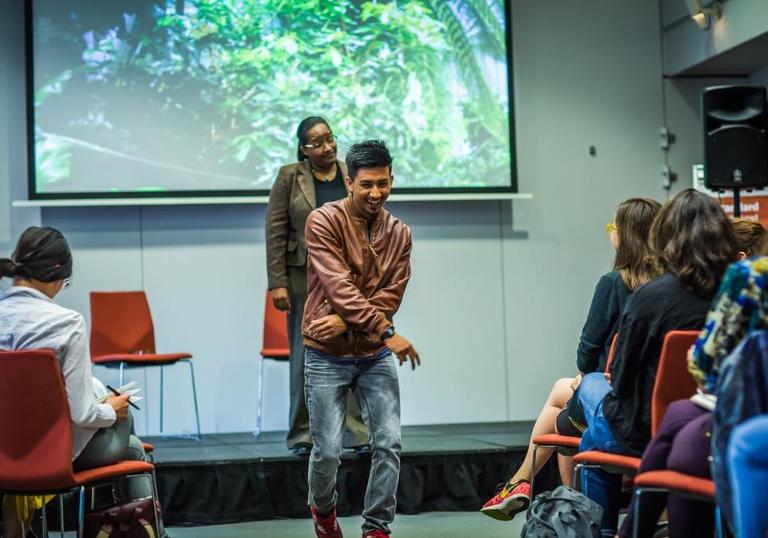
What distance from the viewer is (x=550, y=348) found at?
7.38 m

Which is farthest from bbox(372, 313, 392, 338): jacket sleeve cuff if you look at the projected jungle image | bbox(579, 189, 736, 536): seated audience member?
the projected jungle image

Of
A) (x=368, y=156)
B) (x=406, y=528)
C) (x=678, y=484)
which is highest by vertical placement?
(x=368, y=156)

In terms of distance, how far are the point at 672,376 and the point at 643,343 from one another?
16 cm

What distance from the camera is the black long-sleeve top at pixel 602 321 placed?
12.7 ft

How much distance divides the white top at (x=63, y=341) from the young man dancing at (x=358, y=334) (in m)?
0.77

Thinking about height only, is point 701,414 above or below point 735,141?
below

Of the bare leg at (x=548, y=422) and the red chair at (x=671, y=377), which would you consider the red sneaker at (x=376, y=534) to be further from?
the red chair at (x=671, y=377)

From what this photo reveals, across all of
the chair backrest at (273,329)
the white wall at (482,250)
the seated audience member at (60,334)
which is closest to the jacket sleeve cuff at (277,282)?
the chair backrest at (273,329)

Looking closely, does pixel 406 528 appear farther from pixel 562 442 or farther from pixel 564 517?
pixel 564 517

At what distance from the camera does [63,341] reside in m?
3.35

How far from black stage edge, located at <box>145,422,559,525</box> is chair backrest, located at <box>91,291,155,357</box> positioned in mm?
1188

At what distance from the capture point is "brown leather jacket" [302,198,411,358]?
376cm

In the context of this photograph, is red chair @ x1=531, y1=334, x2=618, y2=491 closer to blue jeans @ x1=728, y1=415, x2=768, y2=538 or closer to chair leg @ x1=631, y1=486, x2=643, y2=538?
chair leg @ x1=631, y1=486, x2=643, y2=538

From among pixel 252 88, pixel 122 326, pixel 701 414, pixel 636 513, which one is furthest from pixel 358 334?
pixel 252 88
